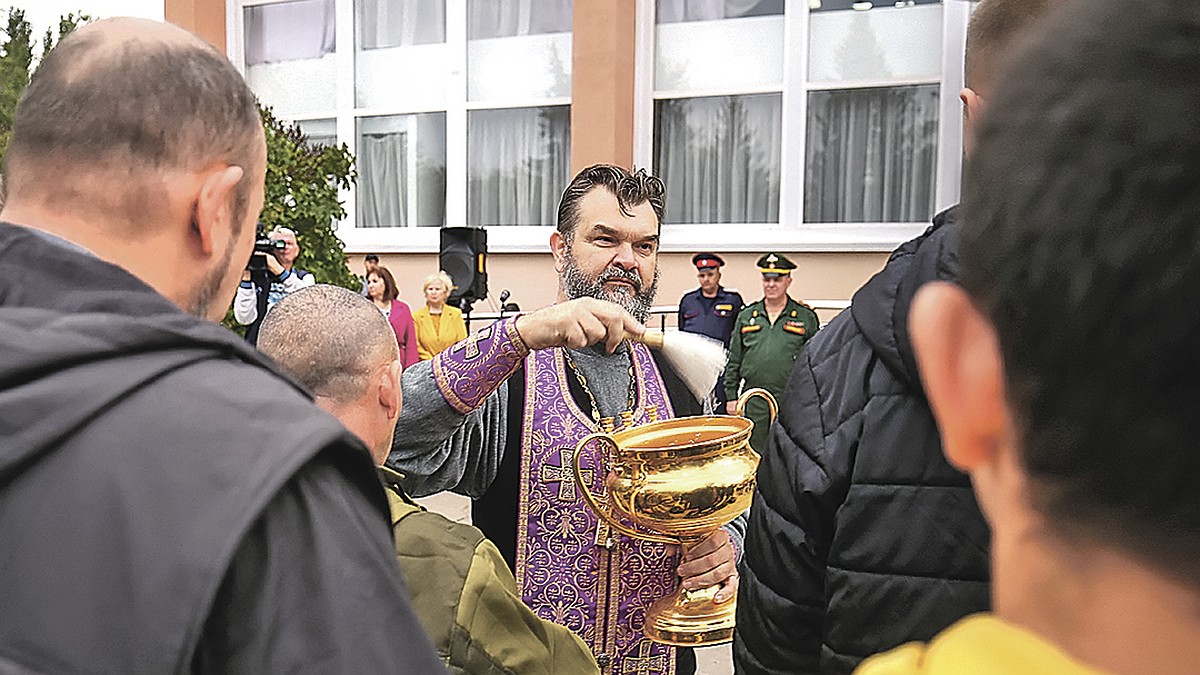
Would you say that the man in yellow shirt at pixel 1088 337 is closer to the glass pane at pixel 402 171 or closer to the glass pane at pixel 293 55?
the glass pane at pixel 402 171

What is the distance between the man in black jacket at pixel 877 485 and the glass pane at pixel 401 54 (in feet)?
32.0

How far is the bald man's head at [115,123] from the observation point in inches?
44.8

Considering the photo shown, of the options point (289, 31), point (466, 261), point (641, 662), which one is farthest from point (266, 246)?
point (289, 31)

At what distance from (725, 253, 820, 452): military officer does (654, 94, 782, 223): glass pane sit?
2462mm

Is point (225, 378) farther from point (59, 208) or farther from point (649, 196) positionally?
point (649, 196)

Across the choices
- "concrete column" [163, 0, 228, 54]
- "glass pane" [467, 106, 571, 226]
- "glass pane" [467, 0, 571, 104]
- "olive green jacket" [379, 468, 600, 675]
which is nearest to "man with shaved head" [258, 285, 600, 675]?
"olive green jacket" [379, 468, 600, 675]

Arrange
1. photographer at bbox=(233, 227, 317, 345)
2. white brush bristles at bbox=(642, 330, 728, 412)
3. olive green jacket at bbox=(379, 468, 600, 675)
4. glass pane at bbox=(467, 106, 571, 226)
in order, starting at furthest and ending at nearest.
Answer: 1. glass pane at bbox=(467, 106, 571, 226)
2. photographer at bbox=(233, 227, 317, 345)
3. white brush bristles at bbox=(642, 330, 728, 412)
4. olive green jacket at bbox=(379, 468, 600, 675)

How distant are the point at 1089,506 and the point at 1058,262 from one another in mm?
117

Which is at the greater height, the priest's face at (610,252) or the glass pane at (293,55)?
the glass pane at (293,55)

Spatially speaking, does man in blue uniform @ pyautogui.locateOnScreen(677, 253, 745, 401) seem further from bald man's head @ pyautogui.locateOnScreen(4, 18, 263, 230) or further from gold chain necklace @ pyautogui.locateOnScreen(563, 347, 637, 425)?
bald man's head @ pyautogui.locateOnScreen(4, 18, 263, 230)

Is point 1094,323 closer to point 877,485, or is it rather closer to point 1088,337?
point 1088,337

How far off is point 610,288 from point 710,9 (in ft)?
25.5

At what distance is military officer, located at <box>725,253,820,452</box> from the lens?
680 centimetres

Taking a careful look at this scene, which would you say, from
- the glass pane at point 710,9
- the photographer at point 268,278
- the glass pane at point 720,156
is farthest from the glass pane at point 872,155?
the photographer at point 268,278
